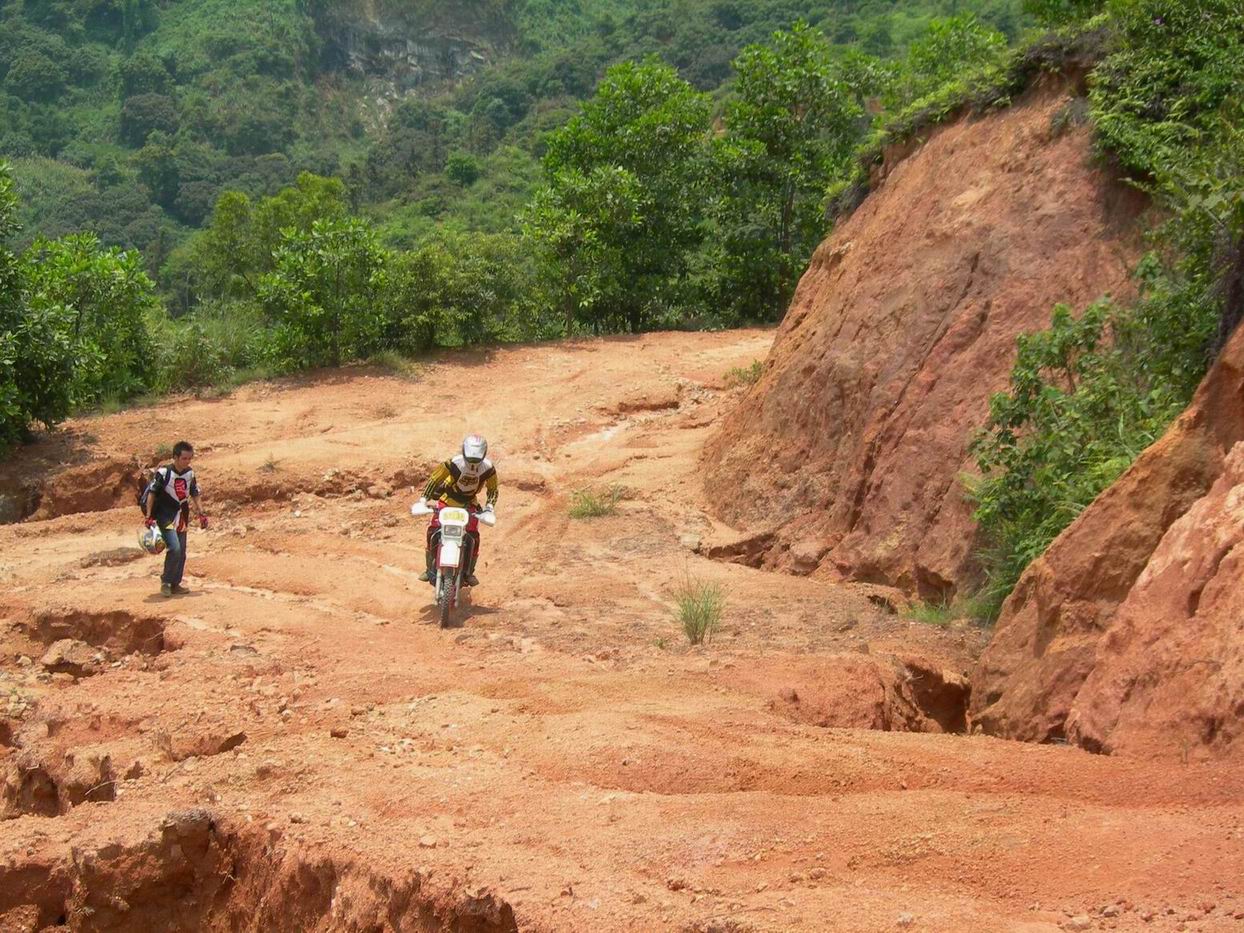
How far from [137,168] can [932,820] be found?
189 ft

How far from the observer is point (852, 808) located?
477cm

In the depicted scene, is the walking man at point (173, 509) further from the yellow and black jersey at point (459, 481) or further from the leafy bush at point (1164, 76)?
the leafy bush at point (1164, 76)

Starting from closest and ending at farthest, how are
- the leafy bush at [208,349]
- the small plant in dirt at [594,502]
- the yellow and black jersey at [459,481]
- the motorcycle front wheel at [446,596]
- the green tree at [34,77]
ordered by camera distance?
the motorcycle front wheel at [446,596]
the yellow and black jersey at [459,481]
the small plant in dirt at [594,502]
the leafy bush at [208,349]
the green tree at [34,77]

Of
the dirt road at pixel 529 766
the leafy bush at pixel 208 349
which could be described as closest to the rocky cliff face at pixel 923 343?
the dirt road at pixel 529 766

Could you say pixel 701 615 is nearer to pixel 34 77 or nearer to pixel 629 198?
pixel 629 198

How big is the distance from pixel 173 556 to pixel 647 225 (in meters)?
13.4

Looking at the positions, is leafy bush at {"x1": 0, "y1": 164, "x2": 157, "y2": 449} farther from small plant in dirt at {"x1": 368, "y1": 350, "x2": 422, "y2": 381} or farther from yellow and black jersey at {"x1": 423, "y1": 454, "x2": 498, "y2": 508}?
yellow and black jersey at {"x1": 423, "y1": 454, "x2": 498, "y2": 508}

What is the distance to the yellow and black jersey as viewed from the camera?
31.3 feet

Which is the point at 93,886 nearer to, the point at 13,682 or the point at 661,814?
the point at 661,814

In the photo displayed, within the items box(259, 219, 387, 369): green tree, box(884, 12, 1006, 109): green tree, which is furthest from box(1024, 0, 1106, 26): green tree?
box(259, 219, 387, 369): green tree

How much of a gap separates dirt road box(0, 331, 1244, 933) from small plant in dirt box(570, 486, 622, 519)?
0.44ft

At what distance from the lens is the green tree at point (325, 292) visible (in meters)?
18.3

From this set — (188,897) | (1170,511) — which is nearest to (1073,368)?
(1170,511)

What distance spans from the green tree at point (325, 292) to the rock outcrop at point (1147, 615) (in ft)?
43.6
